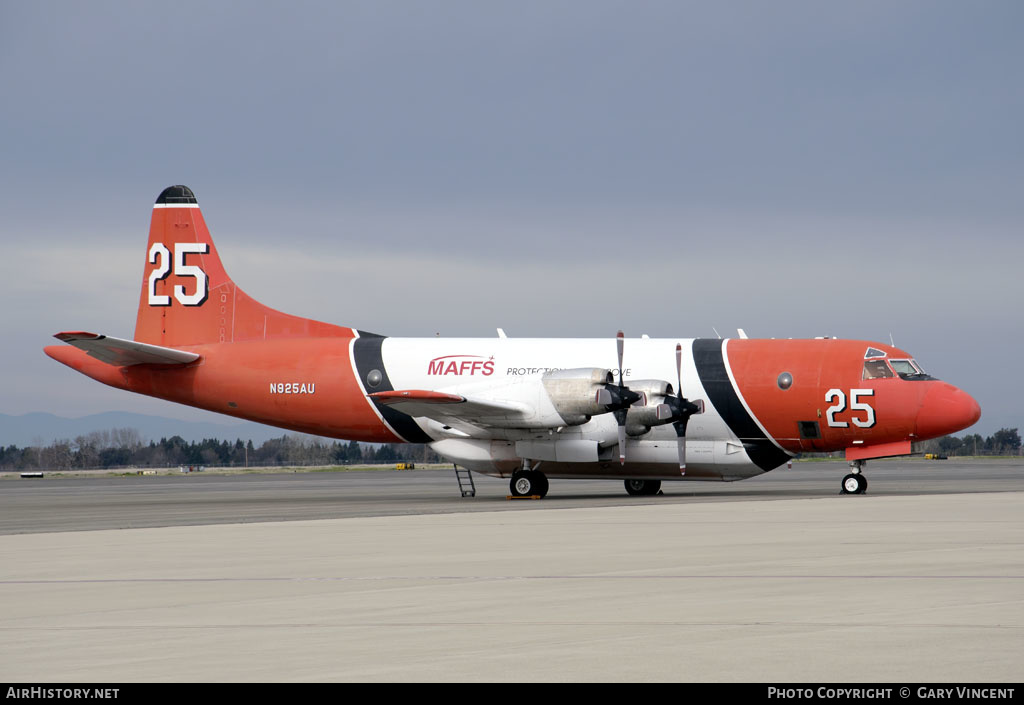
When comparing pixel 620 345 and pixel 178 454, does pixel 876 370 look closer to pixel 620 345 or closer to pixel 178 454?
pixel 620 345

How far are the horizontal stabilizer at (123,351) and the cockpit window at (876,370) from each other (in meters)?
20.1

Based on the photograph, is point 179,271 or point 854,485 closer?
point 854,485

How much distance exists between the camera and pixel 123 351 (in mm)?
36844

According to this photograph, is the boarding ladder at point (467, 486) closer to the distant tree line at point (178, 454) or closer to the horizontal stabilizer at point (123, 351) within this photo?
the horizontal stabilizer at point (123, 351)

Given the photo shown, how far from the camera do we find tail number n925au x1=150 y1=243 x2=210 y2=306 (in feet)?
131

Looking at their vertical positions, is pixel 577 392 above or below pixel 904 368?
below

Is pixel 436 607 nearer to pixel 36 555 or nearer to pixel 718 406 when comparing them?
pixel 36 555

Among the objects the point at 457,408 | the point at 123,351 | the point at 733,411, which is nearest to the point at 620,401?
the point at 733,411

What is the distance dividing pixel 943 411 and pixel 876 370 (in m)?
2.09

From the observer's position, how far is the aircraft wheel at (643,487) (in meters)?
37.2

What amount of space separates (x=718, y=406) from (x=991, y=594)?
23.9 metres

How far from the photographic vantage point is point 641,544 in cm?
1733

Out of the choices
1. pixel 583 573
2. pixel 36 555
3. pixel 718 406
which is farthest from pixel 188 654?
pixel 718 406

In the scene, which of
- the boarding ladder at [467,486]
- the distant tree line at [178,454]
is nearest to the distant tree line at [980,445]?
the distant tree line at [178,454]
